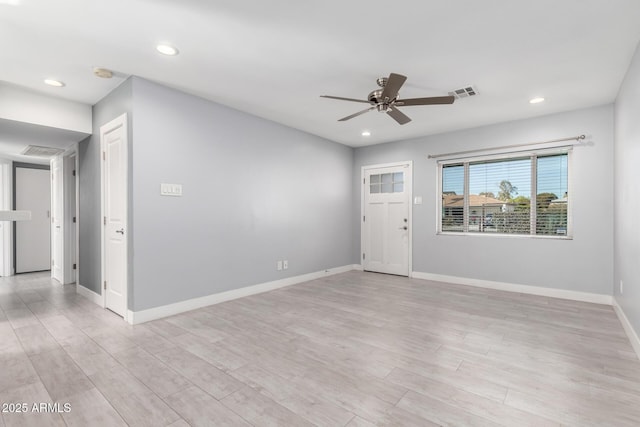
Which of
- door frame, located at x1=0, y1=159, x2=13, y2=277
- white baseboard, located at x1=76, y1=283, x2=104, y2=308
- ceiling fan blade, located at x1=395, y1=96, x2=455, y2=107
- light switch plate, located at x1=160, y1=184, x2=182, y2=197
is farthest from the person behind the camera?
door frame, located at x1=0, y1=159, x2=13, y2=277

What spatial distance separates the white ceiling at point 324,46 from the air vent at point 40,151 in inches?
66.1

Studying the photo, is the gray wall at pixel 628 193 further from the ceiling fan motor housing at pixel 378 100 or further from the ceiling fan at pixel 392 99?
the ceiling fan motor housing at pixel 378 100

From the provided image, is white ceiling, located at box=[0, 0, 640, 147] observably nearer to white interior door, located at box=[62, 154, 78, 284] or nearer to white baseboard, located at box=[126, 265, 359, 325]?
white interior door, located at box=[62, 154, 78, 284]

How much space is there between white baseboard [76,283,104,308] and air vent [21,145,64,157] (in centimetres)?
226

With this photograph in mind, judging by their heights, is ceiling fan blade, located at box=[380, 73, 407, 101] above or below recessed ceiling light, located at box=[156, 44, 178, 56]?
below

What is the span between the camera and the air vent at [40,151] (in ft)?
15.7

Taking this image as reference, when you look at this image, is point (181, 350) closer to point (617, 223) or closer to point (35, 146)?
point (35, 146)

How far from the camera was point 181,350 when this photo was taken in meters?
2.57

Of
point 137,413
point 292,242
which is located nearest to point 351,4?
point 137,413

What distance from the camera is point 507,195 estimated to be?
15.7ft

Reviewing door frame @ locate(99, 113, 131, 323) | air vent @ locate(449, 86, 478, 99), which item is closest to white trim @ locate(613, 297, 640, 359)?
air vent @ locate(449, 86, 478, 99)

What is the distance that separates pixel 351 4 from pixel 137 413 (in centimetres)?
296

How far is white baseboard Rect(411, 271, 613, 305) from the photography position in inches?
158

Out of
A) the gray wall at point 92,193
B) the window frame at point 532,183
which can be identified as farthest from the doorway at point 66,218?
the window frame at point 532,183
